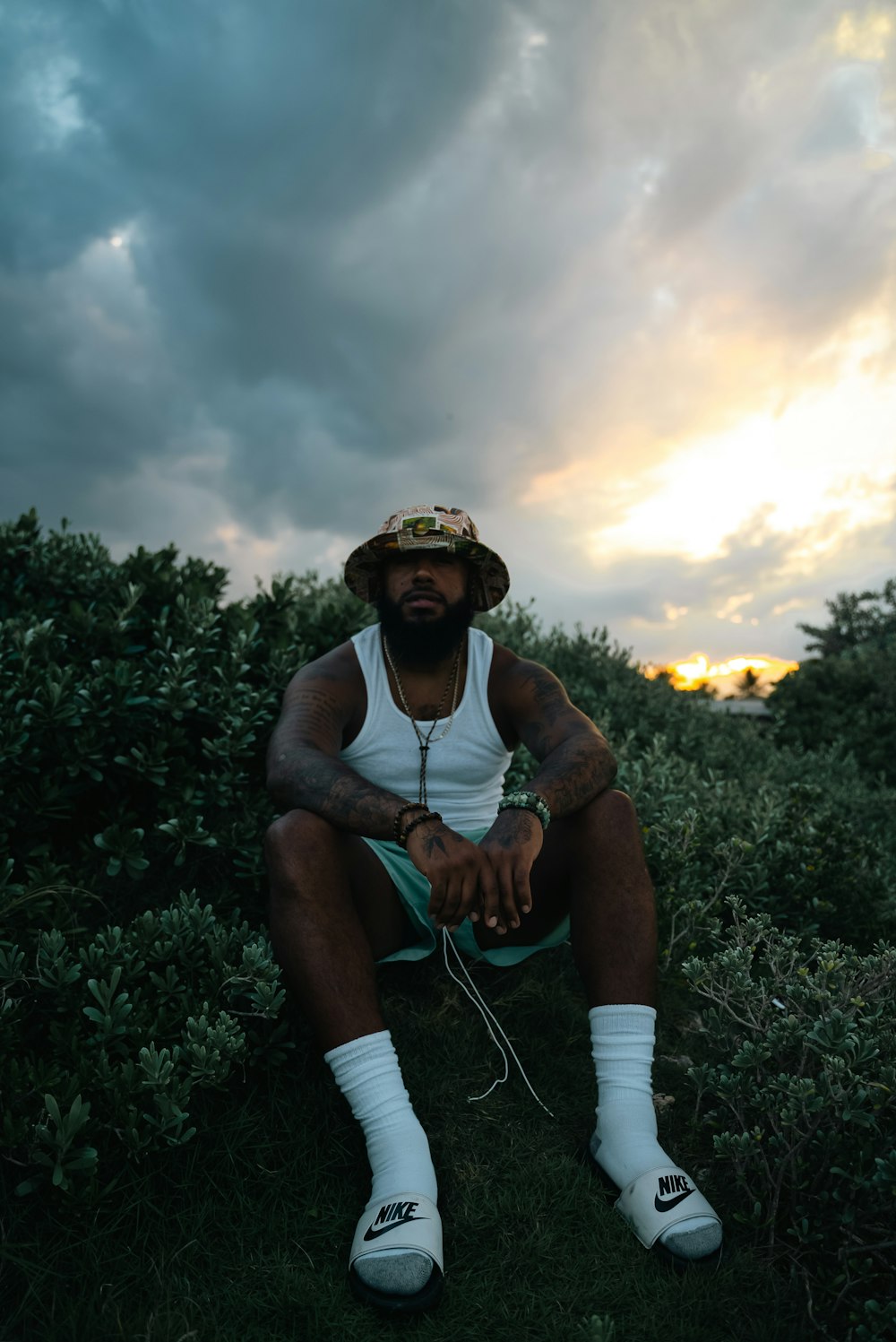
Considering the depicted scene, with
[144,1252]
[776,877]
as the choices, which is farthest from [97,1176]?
[776,877]

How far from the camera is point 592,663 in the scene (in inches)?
363

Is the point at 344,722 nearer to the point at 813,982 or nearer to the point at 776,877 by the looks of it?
the point at 813,982

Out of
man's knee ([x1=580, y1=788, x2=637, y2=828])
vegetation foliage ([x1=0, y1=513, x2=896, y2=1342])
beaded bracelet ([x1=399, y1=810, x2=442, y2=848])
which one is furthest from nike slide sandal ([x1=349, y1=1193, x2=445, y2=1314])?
man's knee ([x1=580, y1=788, x2=637, y2=828])

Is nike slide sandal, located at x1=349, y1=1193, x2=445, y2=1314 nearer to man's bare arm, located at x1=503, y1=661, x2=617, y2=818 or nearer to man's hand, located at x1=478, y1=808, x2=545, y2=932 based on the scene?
man's hand, located at x1=478, y1=808, x2=545, y2=932

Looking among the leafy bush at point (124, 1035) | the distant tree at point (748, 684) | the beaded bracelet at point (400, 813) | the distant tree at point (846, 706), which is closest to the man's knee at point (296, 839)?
the beaded bracelet at point (400, 813)

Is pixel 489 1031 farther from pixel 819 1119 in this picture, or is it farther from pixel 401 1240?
pixel 819 1119

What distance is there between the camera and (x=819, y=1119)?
2654 mm

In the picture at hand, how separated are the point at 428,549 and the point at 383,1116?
7.25 ft

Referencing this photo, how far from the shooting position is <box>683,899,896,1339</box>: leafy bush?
246 centimetres

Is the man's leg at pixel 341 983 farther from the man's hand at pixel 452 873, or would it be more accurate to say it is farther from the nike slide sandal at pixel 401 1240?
the man's hand at pixel 452 873

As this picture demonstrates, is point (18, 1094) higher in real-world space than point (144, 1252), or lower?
higher

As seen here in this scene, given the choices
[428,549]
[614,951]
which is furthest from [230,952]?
[428,549]

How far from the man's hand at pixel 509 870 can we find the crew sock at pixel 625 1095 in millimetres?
573

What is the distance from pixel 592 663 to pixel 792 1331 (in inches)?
280
